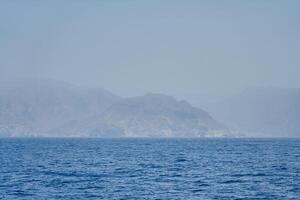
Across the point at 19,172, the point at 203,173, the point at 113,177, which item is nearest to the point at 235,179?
the point at 203,173

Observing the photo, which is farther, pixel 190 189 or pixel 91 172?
pixel 91 172

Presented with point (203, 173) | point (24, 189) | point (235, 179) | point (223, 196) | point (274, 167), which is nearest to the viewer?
point (223, 196)

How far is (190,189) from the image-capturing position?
71.0 metres

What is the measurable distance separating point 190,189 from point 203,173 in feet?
67.4

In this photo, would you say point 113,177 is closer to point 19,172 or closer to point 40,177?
point 40,177

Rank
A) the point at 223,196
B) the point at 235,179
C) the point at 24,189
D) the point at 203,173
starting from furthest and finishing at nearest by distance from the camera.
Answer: the point at 203,173
the point at 235,179
the point at 24,189
the point at 223,196

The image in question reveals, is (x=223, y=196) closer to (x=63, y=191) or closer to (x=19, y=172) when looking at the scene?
(x=63, y=191)

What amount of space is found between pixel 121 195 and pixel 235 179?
810 inches

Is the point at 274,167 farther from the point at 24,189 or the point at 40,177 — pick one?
the point at 24,189

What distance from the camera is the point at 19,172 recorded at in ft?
306

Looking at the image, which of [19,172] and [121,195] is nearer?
[121,195]

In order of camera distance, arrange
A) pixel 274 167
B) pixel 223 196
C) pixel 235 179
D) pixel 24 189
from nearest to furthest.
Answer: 1. pixel 223 196
2. pixel 24 189
3. pixel 235 179
4. pixel 274 167

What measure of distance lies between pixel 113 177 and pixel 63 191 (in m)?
17.5

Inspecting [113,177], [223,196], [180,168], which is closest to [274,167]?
[180,168]
